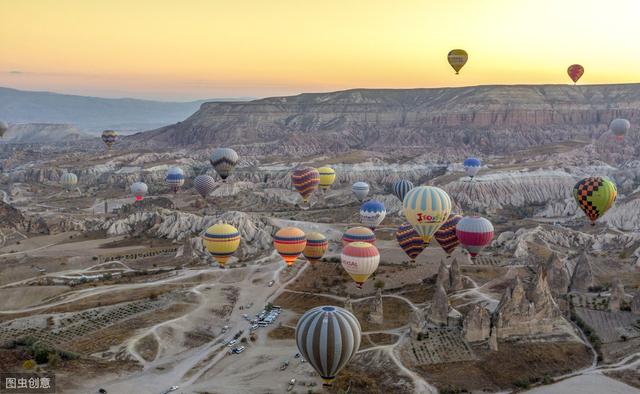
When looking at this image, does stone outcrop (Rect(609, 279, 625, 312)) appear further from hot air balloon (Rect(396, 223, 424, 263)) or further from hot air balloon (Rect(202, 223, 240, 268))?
hot air balloon (Rect(202, 223, 240, 268))

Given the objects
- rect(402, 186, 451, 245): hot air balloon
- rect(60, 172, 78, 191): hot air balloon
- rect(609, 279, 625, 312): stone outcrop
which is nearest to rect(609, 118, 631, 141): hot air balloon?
rect(402, 186, 451, 245): hot air balloon

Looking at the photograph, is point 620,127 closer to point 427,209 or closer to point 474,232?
point 474,232

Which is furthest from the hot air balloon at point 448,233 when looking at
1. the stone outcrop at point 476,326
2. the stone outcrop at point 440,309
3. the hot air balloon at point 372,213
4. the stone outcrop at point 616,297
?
the stone outcrop at point 476,326

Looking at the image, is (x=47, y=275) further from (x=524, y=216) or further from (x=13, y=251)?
(x=524, y=216)

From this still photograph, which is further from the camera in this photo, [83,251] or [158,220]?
[158,220]

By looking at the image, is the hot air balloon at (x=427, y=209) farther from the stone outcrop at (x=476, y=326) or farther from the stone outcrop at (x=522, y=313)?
the stone outcrop at (x=476, y=326)

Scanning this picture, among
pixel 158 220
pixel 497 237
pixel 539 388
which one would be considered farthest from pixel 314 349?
pixel 158 220

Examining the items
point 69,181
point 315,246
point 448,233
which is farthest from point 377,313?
point 69,181

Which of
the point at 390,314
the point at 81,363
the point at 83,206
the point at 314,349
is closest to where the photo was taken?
the point at 314,349
